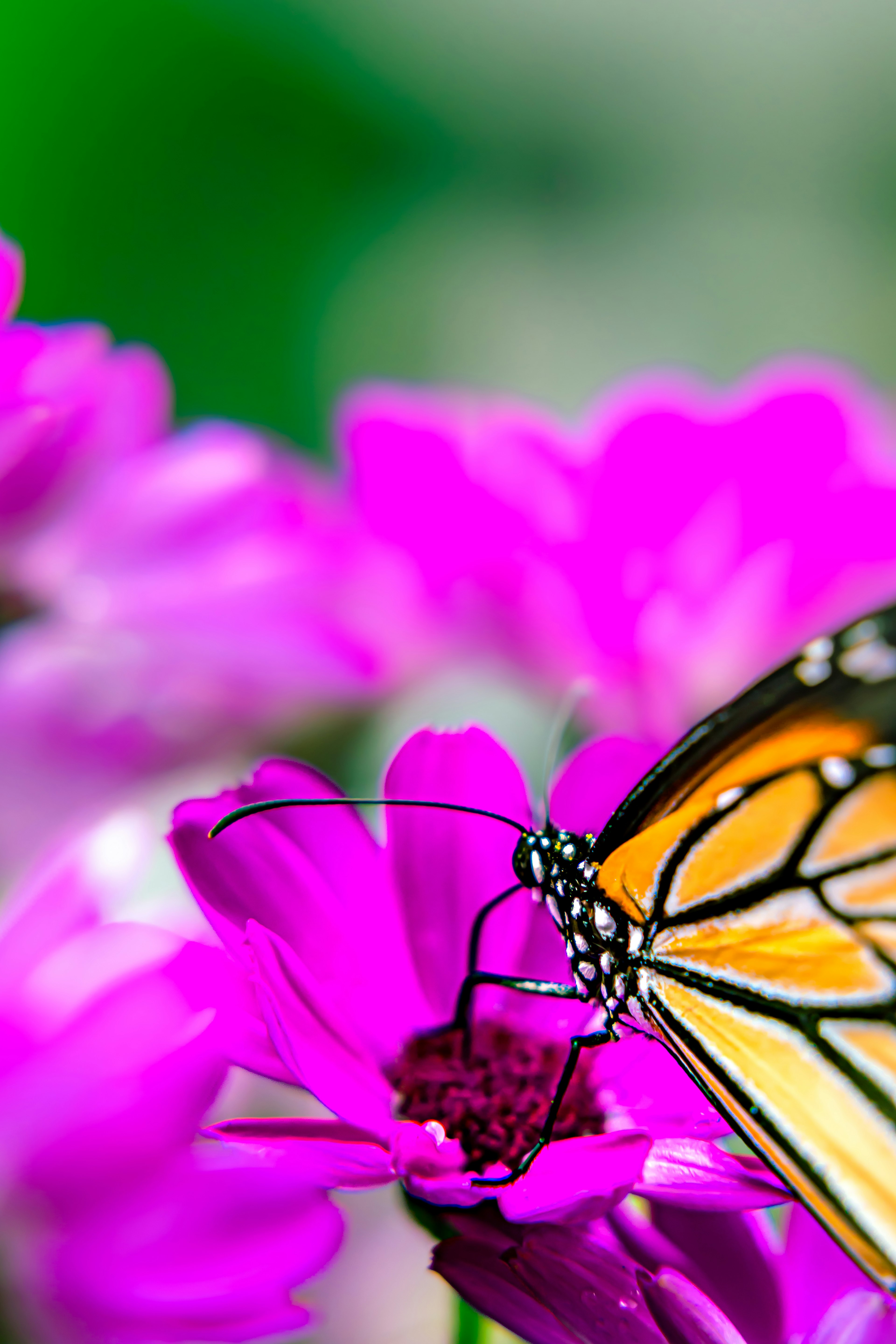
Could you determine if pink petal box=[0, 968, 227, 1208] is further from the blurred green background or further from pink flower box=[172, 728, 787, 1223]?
the blurred green background

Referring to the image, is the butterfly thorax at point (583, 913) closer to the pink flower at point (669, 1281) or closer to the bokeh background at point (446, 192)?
the pink flower at point (669, 1281)

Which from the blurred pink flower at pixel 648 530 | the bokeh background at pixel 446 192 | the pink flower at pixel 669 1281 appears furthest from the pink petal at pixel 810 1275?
the bokeh background at pixel 446 192

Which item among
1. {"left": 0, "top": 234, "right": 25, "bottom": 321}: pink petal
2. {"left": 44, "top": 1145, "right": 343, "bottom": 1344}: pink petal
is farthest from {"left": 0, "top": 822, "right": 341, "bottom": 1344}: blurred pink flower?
{"left": 0, "top": 234, "right": 25, "bottom": 321}: pink petal

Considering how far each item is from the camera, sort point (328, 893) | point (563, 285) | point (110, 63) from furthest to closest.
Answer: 1. point (563, 285)
2. point (110, 63)
3. point (328, 893)

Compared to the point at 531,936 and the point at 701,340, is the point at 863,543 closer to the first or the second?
the point at 531,936

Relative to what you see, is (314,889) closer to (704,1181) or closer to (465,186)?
(704,1181)

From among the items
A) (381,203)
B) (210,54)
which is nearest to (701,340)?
(381,203)

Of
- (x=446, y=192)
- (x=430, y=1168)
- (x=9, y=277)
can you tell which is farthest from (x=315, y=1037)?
(x=446, y=192)
